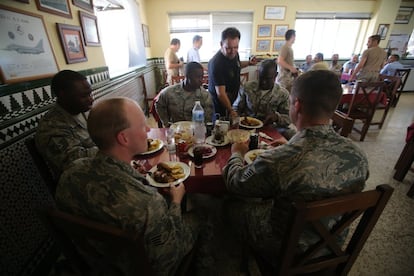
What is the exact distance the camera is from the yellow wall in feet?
4.52

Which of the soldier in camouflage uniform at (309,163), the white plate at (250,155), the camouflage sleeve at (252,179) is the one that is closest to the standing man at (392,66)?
the white plate at (250,155)

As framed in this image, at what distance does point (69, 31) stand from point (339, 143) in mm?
2378

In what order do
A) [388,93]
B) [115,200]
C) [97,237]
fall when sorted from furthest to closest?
[388,93] < [115,200] < [97,237]

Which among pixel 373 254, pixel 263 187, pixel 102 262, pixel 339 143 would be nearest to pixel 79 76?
pixel 102 262

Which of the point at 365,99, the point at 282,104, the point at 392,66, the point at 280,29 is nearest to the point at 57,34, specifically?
the point at 282,104

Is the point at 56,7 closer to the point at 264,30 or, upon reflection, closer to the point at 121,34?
the point at 121,34

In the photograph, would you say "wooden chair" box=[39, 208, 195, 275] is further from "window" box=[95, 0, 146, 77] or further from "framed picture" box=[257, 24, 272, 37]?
"framed picture" box=[257, 24, 272, 37]

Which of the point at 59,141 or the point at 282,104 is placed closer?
the point at 59,141

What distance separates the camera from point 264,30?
17.8 ft

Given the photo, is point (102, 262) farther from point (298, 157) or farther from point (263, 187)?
point (298, 157)

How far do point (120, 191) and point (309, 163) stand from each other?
70 cm

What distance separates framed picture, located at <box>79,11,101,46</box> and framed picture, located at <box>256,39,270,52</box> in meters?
4.53

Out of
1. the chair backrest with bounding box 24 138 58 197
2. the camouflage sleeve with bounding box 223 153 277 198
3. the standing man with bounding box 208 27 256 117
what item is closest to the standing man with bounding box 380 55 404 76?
the standing man with bounding box 208 27 256 117

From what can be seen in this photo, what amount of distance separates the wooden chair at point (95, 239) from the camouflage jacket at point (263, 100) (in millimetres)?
1575
